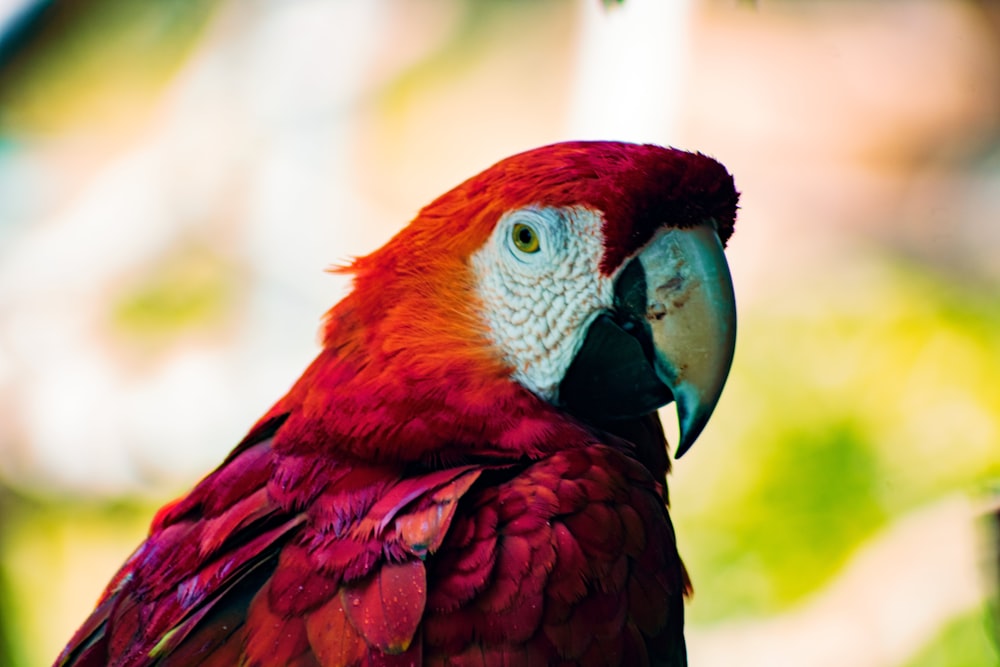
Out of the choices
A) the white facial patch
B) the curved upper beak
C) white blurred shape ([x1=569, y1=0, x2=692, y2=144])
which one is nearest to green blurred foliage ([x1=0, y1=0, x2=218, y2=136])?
white blurred shape ([x1=569, y1=0, x2=692, y2=144])

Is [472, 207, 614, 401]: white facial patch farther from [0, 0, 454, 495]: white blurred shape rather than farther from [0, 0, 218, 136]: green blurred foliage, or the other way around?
[0, 0, 218, 136]: green blurred foliage

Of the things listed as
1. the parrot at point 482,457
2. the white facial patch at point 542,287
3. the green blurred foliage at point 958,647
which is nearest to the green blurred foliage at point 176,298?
the parrot at point 482,457

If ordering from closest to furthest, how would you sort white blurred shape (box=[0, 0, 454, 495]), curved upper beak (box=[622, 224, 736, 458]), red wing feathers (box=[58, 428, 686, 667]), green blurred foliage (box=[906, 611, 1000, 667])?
red wing feathers (box=[58, 428, 686, 667]) → curved upper beak (box=[622, 224, 736, 458]) → green blurred foliage (box=[906, 611, 1000, 667]) → white blurred shape (box=[0, 0, 454, 495])

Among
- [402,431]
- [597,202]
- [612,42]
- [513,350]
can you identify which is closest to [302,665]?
[402,431]

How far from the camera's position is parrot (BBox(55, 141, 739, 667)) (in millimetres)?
665

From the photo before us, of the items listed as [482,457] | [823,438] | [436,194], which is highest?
[436,194]

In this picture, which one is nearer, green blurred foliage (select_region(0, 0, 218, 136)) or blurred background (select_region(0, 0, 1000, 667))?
blurred background (select_region(0, 0, 1000, 667))

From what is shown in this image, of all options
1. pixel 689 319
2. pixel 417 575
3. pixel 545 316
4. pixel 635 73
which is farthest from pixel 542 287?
pixel 635 73

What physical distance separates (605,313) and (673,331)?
2.4 inches

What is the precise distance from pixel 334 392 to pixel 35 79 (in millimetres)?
1717

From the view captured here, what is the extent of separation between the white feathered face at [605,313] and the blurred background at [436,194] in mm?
1125

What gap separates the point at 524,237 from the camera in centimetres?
79

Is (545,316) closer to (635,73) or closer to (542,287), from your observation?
(542,287)

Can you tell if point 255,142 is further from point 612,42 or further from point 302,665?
point 302,665
